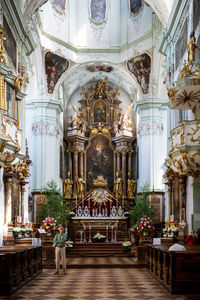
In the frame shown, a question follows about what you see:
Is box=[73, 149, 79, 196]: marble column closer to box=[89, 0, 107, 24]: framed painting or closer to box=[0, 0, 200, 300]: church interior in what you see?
box=[0, 0, 200, 300]: church interior

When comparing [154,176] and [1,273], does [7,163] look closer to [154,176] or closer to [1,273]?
[1,273]

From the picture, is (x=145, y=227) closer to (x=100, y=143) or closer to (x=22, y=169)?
(x=22, y=169)

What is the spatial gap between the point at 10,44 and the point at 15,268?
10.6 meters

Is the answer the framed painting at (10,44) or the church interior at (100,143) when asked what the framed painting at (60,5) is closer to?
the church interior at (100,143)

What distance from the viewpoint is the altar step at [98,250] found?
21.4 m

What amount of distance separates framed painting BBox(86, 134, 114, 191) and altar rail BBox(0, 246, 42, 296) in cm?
1901

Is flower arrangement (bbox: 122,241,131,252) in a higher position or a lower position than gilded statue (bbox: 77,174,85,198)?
lower

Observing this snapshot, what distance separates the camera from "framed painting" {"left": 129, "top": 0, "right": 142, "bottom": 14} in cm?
2891

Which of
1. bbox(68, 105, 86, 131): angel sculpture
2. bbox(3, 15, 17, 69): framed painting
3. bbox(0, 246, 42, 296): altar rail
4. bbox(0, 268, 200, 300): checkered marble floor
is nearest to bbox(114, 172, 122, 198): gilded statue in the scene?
Answer: bbox(68, 105, 86, 131): angel sculpture

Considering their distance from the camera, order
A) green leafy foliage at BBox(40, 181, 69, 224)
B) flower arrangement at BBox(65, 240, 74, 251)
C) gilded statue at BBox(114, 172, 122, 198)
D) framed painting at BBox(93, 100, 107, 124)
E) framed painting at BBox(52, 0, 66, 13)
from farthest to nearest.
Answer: framed painting at BBox(93, 100, 107, 124)
gilded statue at BBox(114, 172, 122, 198)
framed painting at BBox(52, 0, 66, 13)
green leafy foliage at BBox(40, 181, 69, 224)
flower arrangement at BBox(65, 240, 74, 251)

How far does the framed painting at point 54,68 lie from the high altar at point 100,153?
3.92m

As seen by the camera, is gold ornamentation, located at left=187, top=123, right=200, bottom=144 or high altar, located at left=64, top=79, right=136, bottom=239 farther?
high altar, located at left=64, top=79, right=136, bottom=239

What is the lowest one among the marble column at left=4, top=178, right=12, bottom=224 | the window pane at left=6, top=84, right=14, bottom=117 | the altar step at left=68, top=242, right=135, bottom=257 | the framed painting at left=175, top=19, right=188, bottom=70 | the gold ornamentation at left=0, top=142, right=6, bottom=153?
the altar step at left=68, top=242, right=135, bottom=257

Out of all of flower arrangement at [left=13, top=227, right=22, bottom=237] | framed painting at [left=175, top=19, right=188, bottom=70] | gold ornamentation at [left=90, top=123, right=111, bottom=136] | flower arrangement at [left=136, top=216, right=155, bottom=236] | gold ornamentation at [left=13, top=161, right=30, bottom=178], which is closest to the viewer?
flower arrangement at [left=13, top=227, right=22, bottom=237]
